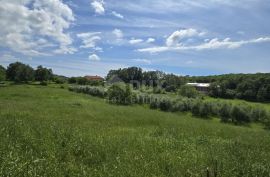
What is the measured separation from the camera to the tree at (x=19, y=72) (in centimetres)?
12406

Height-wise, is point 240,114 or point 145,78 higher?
point 145,78

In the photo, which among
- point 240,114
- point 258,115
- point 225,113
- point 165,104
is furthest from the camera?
point 165,104

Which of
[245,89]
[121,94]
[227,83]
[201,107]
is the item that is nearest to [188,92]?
[245,89]

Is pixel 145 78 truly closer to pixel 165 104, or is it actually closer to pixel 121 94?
pixel 121 94

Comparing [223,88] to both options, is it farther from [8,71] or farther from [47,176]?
[47,176]

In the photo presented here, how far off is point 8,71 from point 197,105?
9402 centimetres

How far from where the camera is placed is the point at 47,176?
11.0 metres

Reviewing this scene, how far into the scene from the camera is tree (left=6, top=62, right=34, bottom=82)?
124 meters

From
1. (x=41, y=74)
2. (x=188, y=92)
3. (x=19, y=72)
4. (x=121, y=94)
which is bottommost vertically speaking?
(x=188, y=92)

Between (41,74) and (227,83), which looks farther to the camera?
(41,74)

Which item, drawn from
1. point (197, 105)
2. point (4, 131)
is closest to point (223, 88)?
point (197, 105)

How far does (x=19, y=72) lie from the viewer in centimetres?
12312

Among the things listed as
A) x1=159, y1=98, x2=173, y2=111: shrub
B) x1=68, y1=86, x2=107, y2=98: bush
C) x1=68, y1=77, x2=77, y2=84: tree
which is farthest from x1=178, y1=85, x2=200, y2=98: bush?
x1=68, y1=77, x2=77, y2=84: tree

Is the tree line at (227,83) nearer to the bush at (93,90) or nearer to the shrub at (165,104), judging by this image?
the bush at (93,90)
